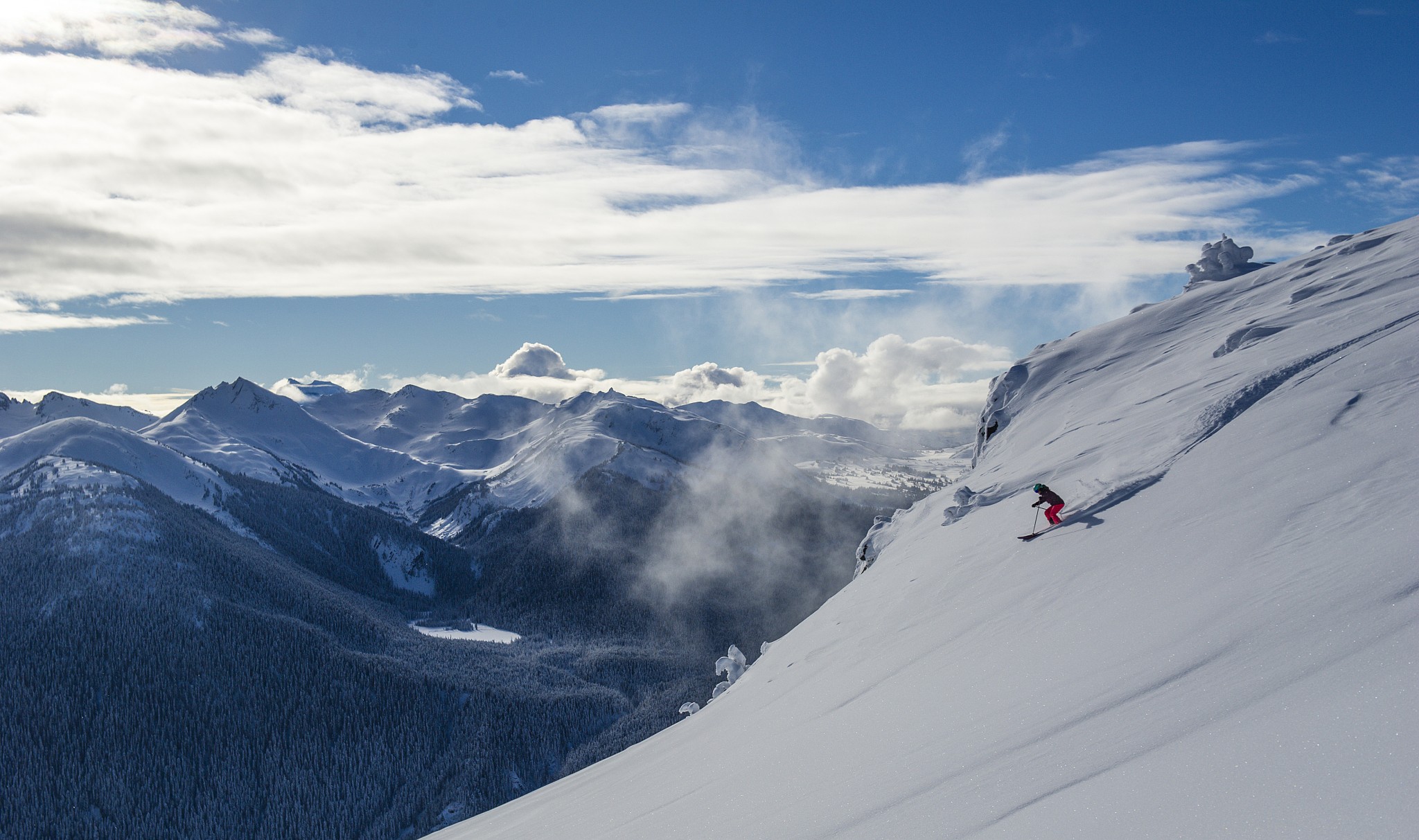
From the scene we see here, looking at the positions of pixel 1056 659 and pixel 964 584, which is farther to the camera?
pixel 964 584

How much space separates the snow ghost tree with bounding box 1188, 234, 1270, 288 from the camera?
49.8m

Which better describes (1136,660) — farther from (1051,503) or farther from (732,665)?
(732,665)

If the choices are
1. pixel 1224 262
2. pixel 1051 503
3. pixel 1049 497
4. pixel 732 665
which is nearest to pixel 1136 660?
pixel 1049 497

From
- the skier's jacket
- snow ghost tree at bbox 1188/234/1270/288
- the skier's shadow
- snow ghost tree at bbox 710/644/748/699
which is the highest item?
snow ghost tree at bbox 1188/234/1270/288

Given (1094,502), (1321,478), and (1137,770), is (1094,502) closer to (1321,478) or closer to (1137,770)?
(1321,478)

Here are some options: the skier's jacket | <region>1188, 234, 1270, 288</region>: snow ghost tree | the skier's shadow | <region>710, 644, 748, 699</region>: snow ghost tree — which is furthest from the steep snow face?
<region>1188, 234, 1270, 288</region>: snow ghost tree

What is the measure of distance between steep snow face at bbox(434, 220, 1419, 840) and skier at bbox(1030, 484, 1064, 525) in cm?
43

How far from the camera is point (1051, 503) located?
60.0 ft

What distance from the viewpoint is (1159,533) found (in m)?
13.8

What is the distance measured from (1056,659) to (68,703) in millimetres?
190450

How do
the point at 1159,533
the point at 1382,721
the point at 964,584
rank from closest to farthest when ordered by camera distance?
the point at 1382,721
the point at 1159,533
the point at 964,584

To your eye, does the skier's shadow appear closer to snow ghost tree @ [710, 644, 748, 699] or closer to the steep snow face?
the steep snow face

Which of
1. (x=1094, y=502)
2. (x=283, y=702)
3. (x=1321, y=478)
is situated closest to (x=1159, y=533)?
(x=1321, y=478)

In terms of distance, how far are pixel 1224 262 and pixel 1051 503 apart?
42.6m
